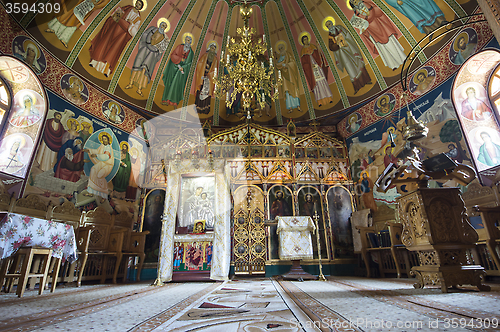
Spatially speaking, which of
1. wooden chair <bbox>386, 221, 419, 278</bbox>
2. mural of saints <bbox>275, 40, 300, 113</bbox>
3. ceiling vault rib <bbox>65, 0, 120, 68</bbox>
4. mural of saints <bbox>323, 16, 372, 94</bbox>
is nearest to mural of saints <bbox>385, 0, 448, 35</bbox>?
mural of saints <bbox>323, 16, 372, 94</bbox>

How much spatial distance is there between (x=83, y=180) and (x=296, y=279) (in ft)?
23.1

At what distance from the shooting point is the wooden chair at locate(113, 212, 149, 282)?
7617 mm

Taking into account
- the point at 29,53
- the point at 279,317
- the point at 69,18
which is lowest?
the point at 279,317

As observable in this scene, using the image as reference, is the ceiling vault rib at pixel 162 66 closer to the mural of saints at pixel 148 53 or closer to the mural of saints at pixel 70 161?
the mural of saints at pixel 148 53

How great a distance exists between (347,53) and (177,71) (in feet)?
22.8

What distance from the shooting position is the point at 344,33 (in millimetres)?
9406

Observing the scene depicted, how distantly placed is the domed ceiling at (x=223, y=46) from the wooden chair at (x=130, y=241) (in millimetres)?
4382

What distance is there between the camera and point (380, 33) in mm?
8711

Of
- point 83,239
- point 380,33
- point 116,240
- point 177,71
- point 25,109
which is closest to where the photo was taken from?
point 83,239

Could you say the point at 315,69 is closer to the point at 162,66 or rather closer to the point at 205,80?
the point at 205,80

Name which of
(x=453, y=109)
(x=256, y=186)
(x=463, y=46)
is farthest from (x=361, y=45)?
(x=256, y=186)

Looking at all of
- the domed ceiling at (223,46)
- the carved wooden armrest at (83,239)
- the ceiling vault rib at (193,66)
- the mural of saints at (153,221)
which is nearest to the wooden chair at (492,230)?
the domed ceiling at (223,46)

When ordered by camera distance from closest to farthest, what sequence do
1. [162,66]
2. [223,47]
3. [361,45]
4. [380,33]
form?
[380,33]
[361,45]
[162,66]
[223,47]

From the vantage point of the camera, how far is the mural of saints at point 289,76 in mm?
10719
